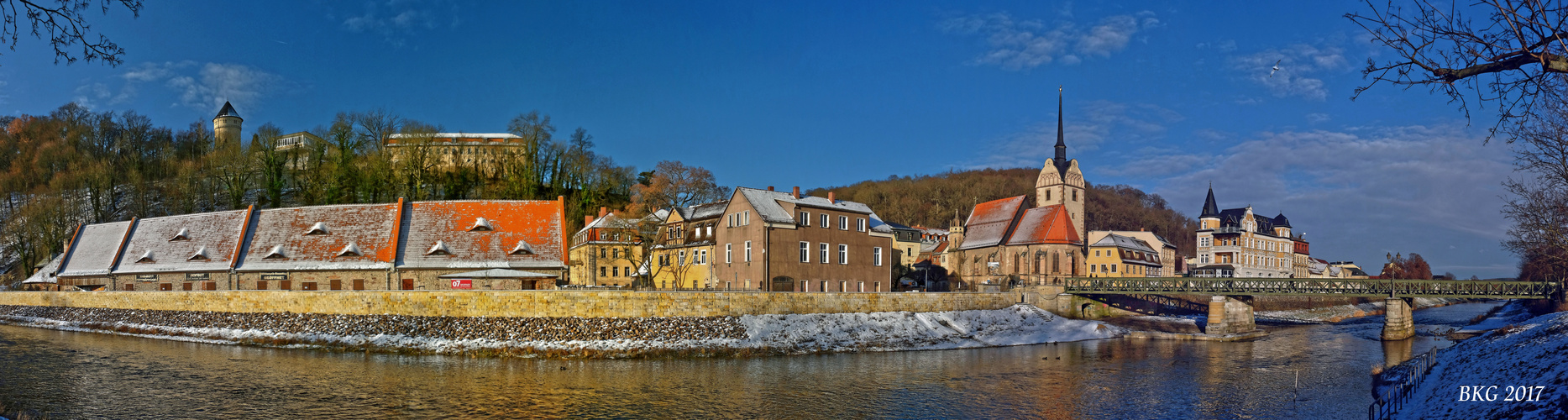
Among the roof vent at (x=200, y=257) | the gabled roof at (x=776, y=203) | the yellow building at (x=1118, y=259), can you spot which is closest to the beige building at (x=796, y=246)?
the gabled roof at (x=776, y=203)

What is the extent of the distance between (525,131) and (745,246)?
34.9 metres

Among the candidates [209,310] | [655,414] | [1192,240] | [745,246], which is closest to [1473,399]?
[655,414]

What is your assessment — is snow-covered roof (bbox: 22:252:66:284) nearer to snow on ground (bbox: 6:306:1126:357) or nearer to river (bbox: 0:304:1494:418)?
snow on ground (bbox: 6:306:1126:357)

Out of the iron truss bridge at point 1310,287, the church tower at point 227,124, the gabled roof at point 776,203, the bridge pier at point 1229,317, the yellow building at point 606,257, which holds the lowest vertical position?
the bridge pier at point 1229,317

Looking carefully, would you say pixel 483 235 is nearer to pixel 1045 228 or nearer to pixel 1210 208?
pixel 1045 228

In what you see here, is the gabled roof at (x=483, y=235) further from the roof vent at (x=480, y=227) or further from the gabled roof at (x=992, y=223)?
the gabled roof at (x=992, y=223)

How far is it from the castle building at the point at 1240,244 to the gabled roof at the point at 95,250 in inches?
3871

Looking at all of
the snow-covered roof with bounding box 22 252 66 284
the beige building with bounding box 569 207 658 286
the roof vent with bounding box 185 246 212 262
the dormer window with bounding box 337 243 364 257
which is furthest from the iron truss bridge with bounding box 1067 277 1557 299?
the snow-covered roof with bounding box 22 252 66 284

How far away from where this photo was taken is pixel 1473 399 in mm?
15703

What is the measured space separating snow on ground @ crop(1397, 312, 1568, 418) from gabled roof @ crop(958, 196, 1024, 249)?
133 feet

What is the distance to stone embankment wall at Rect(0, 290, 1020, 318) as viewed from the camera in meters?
34.1

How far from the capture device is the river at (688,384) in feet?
67.0

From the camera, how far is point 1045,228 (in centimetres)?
6072

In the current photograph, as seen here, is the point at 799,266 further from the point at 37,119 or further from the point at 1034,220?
the point at 37,119
